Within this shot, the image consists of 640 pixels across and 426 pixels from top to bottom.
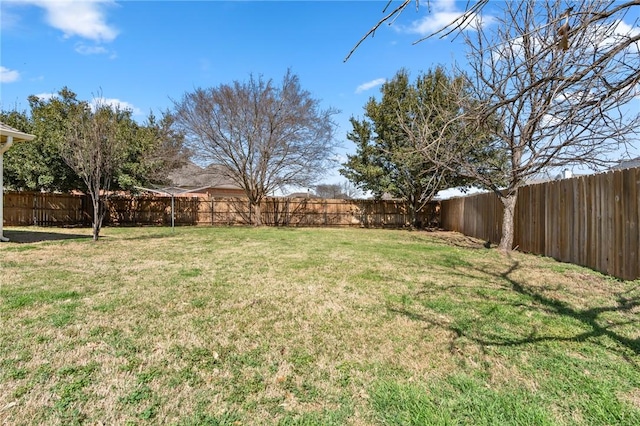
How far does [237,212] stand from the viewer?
19594mm

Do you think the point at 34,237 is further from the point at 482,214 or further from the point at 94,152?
the point at 482,214

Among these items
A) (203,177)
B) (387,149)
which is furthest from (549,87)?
(203,177)

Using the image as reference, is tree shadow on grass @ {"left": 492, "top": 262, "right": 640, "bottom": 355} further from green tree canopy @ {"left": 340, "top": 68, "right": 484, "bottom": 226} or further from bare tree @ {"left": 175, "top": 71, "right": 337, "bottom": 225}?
bare tree @ {"left": 175, "top": 71, "right": 337, "bottom": 225}

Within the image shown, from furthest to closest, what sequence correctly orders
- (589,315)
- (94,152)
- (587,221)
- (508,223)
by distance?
(94,152)
(508,223)
(587,221)
(589,315)

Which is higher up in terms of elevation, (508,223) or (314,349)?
(508,223)

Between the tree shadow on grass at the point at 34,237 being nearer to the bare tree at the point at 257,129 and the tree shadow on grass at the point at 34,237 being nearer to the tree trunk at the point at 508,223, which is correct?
the bare tree at the point at 257,129

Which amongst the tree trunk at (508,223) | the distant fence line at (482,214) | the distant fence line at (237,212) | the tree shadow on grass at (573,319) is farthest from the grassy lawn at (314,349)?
the distant fence line at (237,212)

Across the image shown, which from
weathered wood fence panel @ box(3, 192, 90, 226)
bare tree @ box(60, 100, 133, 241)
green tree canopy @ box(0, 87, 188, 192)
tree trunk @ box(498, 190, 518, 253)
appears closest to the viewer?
tree trunk @ box(498, 190, 518, 253)

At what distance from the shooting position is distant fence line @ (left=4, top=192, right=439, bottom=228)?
55.2 feet

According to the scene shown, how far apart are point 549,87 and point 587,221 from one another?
4.11m

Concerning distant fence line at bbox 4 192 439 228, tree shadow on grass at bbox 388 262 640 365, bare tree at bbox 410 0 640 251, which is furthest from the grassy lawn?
distant fence line at bbox 4 192 439 228

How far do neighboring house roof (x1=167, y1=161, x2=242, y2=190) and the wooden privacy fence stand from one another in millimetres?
13359

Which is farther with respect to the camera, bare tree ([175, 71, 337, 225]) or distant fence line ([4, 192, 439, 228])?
distant fence line ([4, 192, 439, 228])

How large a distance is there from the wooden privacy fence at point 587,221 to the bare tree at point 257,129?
10402 millimetres
